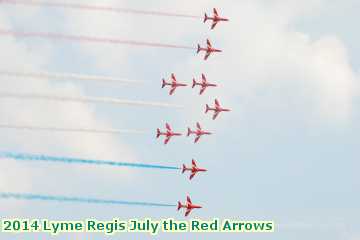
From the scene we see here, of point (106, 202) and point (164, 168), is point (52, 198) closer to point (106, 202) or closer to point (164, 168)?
point (106, 202)

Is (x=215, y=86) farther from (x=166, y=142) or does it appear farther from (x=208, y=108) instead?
(x=166, y=142)

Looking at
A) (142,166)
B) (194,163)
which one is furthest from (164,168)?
(194,163)

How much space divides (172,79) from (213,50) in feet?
28.4

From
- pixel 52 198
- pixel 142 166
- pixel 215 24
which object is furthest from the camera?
pixel 215 24

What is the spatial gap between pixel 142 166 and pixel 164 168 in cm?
423

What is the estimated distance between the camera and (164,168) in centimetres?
14200

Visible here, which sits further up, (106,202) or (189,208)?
(189,208)

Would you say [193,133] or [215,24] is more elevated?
[215,24]

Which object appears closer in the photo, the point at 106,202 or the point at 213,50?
the point at 106,202

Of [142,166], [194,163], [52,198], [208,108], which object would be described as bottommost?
[52,198]

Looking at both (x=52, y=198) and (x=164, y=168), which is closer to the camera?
(x=52, y=198)

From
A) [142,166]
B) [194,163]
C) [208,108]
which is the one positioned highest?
[208,108]

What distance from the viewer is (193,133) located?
160 metres

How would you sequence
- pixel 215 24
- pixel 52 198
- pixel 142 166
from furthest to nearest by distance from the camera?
pixel 215 24
pixel 142 166
pixel 52 198
